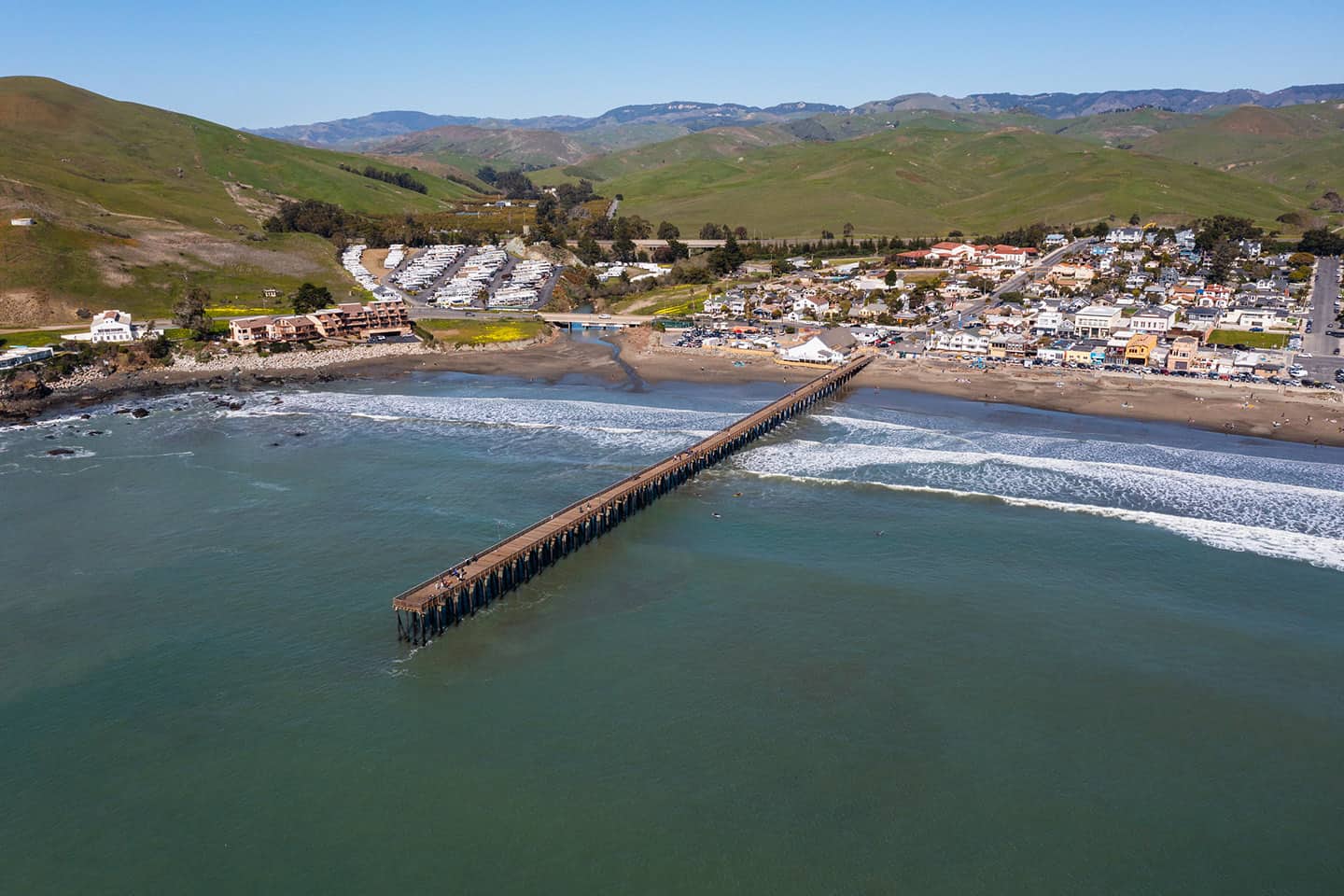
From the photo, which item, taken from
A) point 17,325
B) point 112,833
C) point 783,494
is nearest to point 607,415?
point 783,494

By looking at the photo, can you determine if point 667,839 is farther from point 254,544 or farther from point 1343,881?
point 254,544

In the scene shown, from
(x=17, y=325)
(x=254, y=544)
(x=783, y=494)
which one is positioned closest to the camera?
(x=254, y=544)

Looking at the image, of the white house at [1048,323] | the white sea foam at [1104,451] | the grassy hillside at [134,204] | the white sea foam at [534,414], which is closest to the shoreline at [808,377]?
the white sea foam at [1104,451]

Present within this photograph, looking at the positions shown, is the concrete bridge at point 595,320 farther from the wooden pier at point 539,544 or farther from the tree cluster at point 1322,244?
the tree cluster at point 1322,244

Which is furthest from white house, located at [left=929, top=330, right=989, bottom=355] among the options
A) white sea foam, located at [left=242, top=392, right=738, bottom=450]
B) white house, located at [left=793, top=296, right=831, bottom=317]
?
white sea foam, located at [left=242, top=392, right=738, bottom=450]

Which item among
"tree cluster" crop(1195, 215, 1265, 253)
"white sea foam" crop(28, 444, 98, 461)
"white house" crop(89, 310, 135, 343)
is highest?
"tree cluster" crop(1195, 215, 1265, 253)

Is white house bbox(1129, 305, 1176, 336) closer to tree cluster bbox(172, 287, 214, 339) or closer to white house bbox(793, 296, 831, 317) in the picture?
white house bbox(793, 296, 831, 317)
